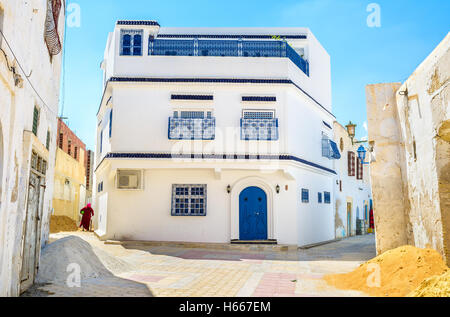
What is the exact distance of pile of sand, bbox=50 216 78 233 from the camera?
22734 mm

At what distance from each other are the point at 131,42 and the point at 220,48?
359 centimetres

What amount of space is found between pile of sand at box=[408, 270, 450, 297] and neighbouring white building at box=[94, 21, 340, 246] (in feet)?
31.0

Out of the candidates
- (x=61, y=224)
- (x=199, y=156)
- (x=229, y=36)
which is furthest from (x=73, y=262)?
(x=61, y=224)

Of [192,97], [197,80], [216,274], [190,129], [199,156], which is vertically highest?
[197,80]

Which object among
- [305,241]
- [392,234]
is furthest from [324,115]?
[392,234]

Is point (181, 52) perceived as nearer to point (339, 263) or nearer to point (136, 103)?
point (136, 103)

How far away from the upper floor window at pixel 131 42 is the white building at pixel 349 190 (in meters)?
11.2

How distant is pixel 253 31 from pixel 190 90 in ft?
17.6

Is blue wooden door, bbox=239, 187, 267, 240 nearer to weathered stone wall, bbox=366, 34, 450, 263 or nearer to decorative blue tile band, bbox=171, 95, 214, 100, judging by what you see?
decorative blue tile band, bbox=171, 95, 214, 100

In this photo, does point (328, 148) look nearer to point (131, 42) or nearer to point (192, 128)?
point (192, 128)

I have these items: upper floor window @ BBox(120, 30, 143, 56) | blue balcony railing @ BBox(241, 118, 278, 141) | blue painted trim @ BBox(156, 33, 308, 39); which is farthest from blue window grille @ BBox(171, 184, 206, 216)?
blue painted trim @ BBox(156, 33, 308, 39)

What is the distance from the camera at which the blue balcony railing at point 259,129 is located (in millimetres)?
15422

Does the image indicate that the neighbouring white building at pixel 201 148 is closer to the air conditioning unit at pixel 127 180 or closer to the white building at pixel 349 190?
the air conditioning unit at pixel 127 180

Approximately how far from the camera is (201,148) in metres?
15.3
